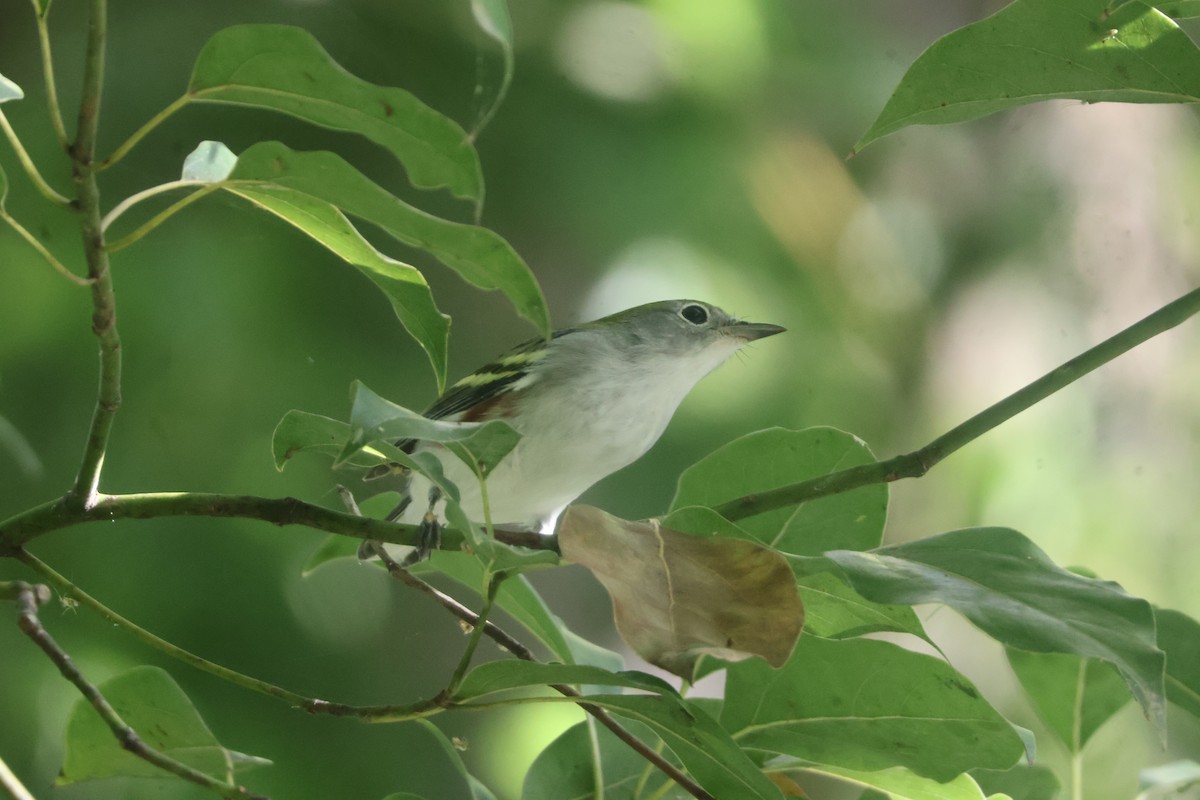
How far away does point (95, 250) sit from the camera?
829 mm

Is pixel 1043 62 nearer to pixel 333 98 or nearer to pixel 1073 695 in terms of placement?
pixel 333 98

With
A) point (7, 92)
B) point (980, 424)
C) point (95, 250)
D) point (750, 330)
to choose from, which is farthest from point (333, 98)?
point (750, 330)

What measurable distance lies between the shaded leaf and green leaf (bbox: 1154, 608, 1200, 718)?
0.58 m

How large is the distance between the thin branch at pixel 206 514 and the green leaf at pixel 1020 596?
0.37 meters

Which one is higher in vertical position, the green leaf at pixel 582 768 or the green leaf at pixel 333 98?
the green leaf at pixel 333 98

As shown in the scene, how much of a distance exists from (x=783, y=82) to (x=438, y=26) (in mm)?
991

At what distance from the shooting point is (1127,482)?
3342 millimetres

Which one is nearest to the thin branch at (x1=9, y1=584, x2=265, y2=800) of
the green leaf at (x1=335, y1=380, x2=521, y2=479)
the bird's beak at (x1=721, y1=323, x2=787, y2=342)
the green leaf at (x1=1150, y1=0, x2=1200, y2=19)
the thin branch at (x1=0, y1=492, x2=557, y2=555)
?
the thin branch at (x1=0, y1=492, x2=557, y2=555)

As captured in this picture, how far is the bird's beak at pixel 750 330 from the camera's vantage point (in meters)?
2.28

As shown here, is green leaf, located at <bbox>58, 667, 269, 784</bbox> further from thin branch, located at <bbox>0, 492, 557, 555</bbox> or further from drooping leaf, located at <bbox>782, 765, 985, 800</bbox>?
drooping leaf, located at <bbox>782, 765, 985, 800</bbox>

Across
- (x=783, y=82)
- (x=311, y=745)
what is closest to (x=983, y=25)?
(x=311, y=745)

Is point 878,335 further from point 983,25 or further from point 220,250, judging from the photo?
point 983,25

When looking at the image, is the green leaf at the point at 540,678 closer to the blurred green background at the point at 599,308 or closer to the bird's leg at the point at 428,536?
the bird's leg at the point at 428,536

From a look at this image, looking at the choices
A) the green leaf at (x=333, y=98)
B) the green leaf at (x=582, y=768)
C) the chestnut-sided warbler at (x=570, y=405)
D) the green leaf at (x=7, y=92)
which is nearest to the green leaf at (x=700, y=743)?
the green leaf at (x=582, y=768)
